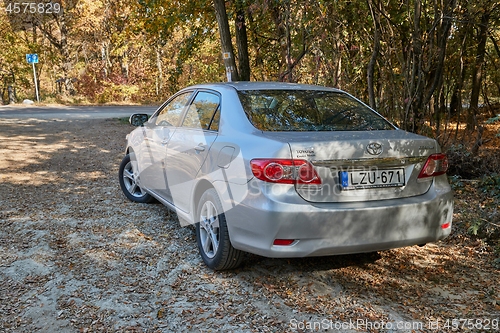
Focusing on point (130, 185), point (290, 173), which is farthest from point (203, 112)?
point (130, 185)

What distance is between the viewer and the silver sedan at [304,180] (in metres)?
3.17

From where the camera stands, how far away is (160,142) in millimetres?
4949

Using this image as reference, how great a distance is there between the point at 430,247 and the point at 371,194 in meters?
A: 1.58

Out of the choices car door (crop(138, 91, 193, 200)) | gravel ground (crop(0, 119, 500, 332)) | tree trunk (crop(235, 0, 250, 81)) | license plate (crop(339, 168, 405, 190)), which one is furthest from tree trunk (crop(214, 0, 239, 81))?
license plate (crop(339, 168, 405, 190))

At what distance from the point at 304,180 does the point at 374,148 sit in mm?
582

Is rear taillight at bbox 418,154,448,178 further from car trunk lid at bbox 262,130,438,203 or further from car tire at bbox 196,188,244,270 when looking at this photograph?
car tire at bbox 196,188,244,270

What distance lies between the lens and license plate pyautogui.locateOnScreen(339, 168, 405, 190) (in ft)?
10.6

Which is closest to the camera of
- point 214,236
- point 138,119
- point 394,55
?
point 214,236

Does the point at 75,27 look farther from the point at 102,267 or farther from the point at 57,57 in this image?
the point at 102,267

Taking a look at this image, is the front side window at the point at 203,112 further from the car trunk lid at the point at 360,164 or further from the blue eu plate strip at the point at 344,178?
the blue eu plate strip at the point at 344,178

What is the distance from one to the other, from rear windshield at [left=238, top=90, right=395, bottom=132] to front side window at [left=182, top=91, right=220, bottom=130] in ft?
0.99

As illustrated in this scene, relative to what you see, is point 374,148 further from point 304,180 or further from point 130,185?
point 130,185

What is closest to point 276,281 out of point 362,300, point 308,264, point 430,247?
point 308,264

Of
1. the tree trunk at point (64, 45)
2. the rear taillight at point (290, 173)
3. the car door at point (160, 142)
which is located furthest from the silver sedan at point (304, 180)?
the tree trunk at point (64, 45)
